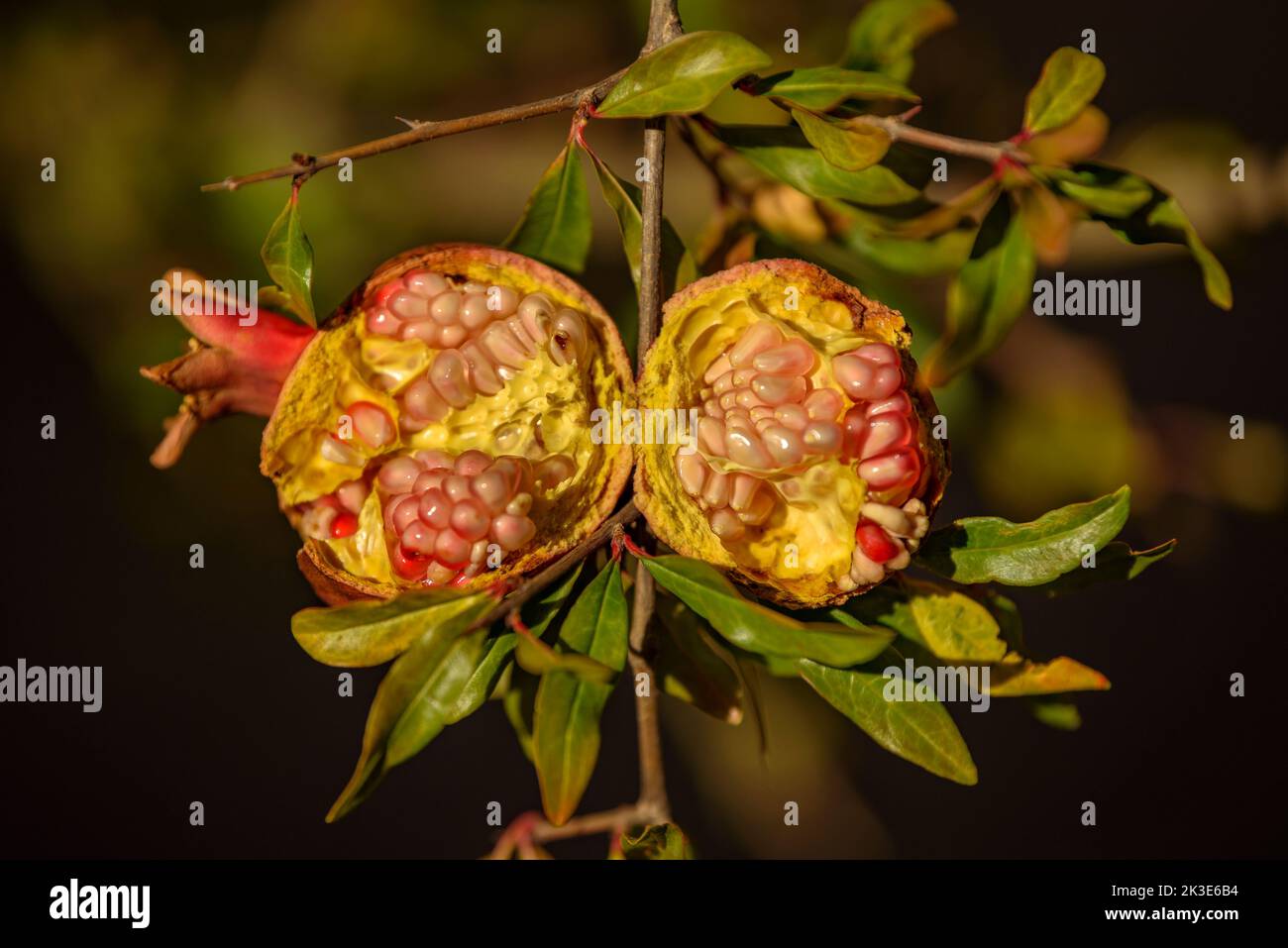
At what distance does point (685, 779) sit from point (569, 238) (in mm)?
1381

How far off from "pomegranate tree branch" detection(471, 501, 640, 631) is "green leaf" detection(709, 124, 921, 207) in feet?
1.01

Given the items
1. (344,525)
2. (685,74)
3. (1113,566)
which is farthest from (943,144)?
(344,525)

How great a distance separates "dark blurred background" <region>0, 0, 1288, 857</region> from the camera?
58.3 inches

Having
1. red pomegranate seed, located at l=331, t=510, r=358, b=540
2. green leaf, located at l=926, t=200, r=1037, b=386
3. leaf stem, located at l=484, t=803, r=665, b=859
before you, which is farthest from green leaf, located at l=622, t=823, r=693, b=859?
green leaf, located at l=926, t=200, r=1037, b=386

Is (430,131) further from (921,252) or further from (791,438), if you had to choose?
(921,252)

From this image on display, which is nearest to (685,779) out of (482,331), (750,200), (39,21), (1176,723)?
(1176,723)

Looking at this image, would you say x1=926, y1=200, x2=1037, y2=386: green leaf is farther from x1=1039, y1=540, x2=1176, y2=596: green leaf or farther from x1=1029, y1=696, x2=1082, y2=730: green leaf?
x1=1029, y1=696, x2=1082, y2=730: green leaf

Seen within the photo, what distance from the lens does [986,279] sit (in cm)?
89

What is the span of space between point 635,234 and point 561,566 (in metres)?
0.27

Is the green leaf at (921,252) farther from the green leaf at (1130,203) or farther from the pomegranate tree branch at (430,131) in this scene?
the pomegranate tree branch at (430,131)

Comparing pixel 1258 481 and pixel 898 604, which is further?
pixel 1258 481

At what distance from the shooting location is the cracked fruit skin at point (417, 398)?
78 cm

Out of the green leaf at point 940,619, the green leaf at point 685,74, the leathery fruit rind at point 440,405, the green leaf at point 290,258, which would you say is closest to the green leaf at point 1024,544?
the green leaf at point 940,619

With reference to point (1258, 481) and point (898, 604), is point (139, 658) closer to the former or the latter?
point (898, 604)
